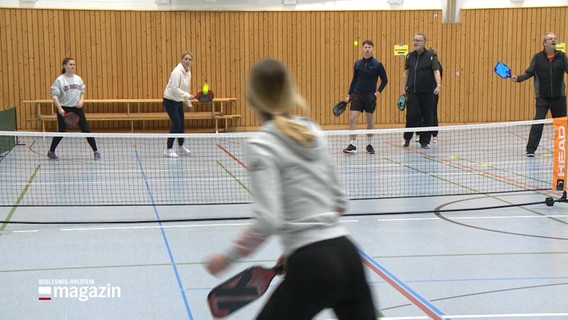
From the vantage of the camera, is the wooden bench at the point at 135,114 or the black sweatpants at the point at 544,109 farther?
the wooden bench at the point at 135,114

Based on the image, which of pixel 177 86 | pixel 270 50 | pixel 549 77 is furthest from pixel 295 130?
pixel 270 50

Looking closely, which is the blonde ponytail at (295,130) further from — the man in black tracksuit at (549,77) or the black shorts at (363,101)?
the black shorts at (363,101)

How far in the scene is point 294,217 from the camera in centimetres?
248

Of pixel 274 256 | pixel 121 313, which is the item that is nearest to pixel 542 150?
pixel 274 256

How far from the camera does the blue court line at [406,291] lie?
4316 mm

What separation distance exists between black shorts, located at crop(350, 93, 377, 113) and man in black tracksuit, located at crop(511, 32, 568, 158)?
8.70ft

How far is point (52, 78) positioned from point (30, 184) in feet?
29.8

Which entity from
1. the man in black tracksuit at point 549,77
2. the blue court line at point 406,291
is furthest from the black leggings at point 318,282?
the man in black tracksuit at point 549,77

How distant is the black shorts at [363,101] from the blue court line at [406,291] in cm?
778

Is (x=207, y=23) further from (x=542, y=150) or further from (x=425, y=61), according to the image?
(x=542, y=150)

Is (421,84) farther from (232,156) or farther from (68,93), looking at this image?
(68,93)

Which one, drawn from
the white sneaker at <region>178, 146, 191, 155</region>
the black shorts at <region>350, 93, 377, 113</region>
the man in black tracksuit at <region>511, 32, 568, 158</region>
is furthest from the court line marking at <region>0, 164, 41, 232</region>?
the man in black tracksuit at <region>511, 32, 568, 158</region>

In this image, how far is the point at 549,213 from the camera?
7.46m

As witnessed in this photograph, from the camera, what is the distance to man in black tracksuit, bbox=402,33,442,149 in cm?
1366
